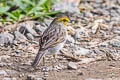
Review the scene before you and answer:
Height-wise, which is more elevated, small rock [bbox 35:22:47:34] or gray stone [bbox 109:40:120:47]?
small rock [bbox 35:22:47:34]

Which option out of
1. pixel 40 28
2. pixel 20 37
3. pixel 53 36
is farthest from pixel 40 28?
pixel 53 36

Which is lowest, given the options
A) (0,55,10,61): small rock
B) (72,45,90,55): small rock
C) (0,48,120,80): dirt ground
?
(0,48,120,80): dirt ground

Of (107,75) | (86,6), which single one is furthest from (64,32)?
(86,6)

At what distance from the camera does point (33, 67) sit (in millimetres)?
6996

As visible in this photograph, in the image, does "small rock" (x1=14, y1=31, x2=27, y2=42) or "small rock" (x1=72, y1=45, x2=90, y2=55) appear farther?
"small rock" (x1=14, y1=31, x2=27, y2=42)

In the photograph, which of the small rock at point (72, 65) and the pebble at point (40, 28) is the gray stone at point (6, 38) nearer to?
the pebble at point (40, 28)

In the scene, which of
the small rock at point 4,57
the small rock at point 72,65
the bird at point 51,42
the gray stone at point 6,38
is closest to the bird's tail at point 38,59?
the bird at point 51,42

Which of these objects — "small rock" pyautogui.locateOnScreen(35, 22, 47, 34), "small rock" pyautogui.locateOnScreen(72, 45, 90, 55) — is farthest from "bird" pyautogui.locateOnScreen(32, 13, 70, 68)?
"small rock" pyautogui.locateOnScreen(35, 22, 47, 34)

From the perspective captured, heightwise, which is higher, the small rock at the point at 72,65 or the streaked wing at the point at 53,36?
the streaked wing at the point at 53,36

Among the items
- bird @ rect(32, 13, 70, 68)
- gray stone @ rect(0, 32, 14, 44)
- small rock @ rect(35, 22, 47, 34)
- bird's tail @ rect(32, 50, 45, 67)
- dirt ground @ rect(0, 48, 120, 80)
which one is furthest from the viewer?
small rock @ rect(35, 22, 47, 34)

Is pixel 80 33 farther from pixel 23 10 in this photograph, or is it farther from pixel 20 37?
pixel 23 10

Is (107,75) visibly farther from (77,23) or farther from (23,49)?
(77,23)

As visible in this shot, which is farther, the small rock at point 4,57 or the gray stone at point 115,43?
the gray stone at point 115,43

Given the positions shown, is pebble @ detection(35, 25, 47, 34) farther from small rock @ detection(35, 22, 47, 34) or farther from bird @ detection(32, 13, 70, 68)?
bird @ detection(32, 13, 70, 68)
